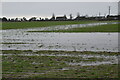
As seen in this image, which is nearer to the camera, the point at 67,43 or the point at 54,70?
the point at 54,70

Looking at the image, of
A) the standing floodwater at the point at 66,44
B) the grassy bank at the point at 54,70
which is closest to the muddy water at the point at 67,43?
the standing floodwater at the point at 66,44

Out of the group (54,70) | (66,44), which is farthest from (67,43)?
(54,70)

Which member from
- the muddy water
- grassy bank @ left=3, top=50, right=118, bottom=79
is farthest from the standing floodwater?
grassy bank @ left=3, top=50, right=118, bottom=79

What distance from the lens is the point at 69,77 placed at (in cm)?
809

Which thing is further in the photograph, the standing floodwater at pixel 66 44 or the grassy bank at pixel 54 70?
the standing floodwater at pixel 66 44

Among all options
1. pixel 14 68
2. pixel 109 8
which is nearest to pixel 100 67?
pixel 14 68

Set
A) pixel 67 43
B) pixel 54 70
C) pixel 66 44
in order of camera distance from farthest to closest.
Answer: pixel 67 43, pixel 66 44, pixel 54 70

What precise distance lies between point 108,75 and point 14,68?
3.88m

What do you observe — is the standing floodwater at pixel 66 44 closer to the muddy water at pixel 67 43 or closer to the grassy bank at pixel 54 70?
the muddy water at pixel 67 43

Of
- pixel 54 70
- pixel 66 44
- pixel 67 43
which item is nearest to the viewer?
pixel 54 70

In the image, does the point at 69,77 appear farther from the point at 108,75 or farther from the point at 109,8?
the point at 109,8

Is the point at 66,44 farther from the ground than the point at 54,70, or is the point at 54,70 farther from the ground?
the point at 66,44

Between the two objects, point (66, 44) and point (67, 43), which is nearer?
point (66, 44)

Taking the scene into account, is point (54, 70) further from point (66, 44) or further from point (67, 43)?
point (67, 43)
